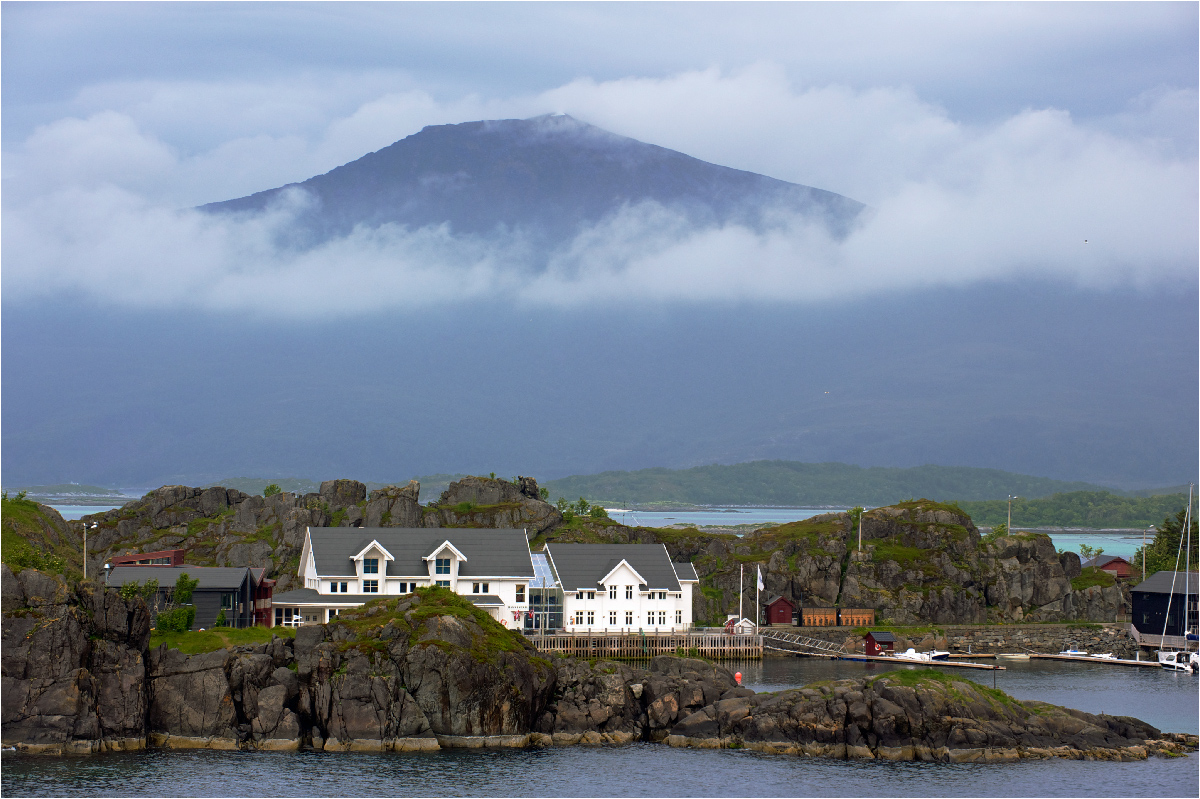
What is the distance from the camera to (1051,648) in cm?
11569

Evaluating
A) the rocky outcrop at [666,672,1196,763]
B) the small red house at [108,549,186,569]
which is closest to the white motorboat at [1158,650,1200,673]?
the rocky outcrop at [666,672,1196,763]

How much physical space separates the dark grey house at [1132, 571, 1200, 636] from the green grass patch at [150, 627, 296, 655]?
80.5 m

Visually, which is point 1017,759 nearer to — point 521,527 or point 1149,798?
point 1149,798

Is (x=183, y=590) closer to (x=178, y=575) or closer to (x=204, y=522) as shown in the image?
(x=178, y=575)

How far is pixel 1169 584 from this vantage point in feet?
387

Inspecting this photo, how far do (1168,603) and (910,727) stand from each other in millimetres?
60714

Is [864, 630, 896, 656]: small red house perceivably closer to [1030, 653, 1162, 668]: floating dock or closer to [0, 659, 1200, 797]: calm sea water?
[1030, 653, 1162, 668]: floating dock

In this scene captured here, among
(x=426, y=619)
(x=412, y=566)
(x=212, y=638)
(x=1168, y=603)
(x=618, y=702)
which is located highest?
(x=412, y=566)

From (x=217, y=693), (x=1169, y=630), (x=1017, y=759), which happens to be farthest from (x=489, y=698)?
(x=1169, y=630)

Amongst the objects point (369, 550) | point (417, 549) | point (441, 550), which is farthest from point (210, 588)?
point (441, 550)

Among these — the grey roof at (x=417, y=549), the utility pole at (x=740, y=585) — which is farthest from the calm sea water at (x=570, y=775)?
the utility pole at (x=740, y=585)

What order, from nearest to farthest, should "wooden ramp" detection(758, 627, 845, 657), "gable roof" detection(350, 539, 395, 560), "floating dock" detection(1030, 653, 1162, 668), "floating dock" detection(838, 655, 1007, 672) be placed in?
"gable roof" detection(350, 539, 395, 560) < "floating dock" detection(838, 655, 1007, 672) < "floating dock" detection(1030, 653, 1162, 668) < "wooden ramp" detection(758, 627, 845, 657)

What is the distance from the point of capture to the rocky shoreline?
211ft

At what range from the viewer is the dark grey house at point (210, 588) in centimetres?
9062
